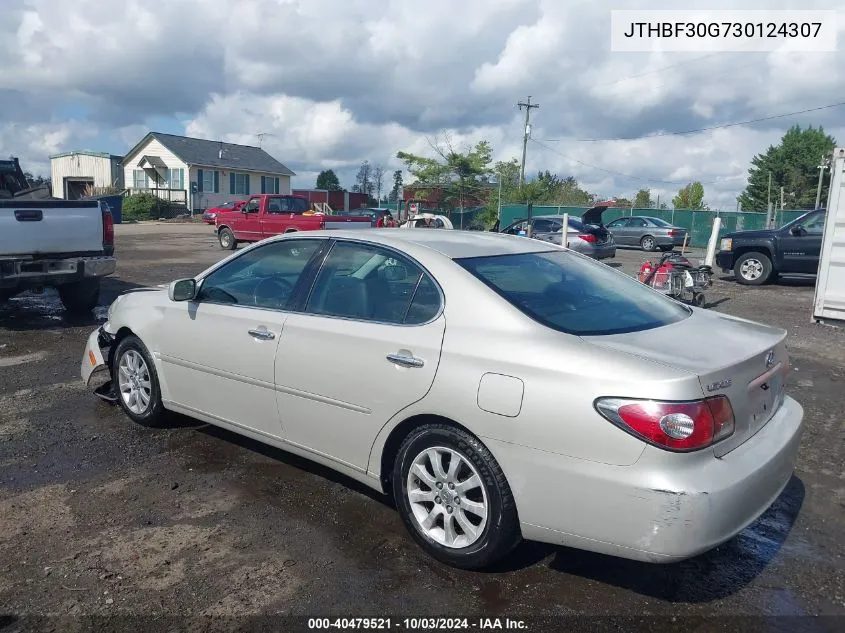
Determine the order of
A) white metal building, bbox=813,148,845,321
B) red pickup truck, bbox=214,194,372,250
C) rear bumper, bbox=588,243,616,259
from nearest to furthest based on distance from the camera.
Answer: white metal building, bbox=813,148,845,321 → rear bumper, bbox=588,243,616,259 → red pickup truck, bbox=214,194,372,250

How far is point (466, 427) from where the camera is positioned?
3090 mm

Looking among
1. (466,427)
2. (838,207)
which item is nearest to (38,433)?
(466,427)

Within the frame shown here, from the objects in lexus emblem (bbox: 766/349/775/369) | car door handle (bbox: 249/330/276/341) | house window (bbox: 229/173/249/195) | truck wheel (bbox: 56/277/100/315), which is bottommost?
truck wheel (bbox: 56/277/100/315)

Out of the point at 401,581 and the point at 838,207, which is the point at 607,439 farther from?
the point at 838,207

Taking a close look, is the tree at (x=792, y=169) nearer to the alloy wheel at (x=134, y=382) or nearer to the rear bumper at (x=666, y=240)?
the rear bumper at (x=666, y=240)

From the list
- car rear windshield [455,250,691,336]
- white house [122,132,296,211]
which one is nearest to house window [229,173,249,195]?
white house [122,132,296,211]

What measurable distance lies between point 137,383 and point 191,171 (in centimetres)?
4510

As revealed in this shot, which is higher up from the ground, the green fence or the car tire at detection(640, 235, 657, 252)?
the green fence

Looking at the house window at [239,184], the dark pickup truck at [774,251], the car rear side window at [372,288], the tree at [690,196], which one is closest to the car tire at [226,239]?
the dark pickup truck at [774,251]

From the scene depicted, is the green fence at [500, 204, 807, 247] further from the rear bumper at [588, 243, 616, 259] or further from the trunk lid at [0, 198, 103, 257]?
the trunk lid at [0, 198, 103, 257]

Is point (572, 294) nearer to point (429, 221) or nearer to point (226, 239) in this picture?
point (429, 221)

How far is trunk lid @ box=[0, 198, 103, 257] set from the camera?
25.4ft

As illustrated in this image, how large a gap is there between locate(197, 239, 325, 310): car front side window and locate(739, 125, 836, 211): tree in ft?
223

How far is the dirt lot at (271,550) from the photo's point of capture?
Answer: 303 centimetres
